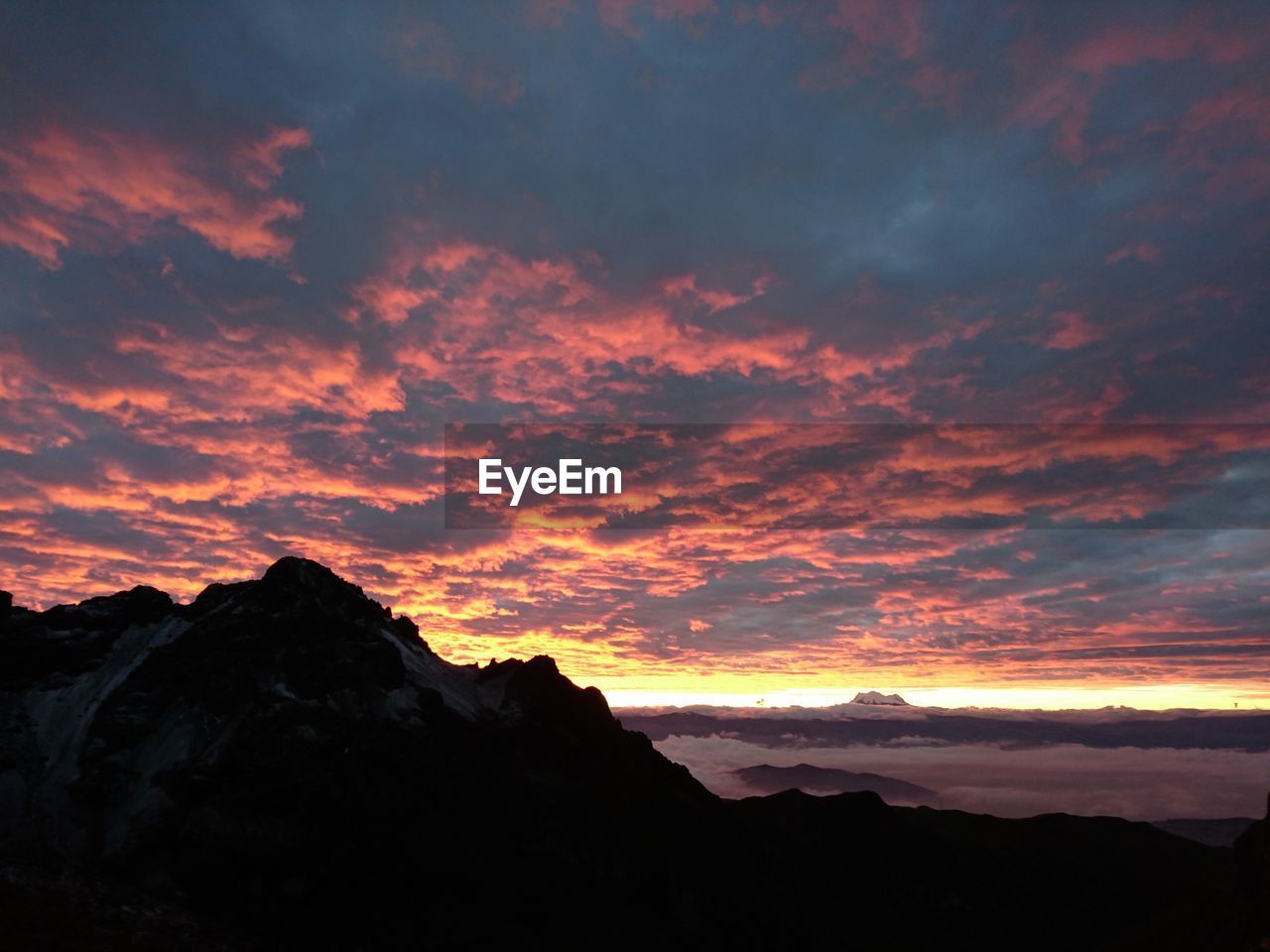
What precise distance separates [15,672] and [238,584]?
31.2 metres

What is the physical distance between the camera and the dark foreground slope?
85.0 m

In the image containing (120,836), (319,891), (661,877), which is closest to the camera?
(120,836)

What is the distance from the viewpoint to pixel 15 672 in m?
106

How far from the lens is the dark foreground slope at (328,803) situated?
85000 millimetres

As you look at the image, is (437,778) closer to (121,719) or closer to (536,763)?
(536,763)

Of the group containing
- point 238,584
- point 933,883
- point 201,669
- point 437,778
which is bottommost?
point 933,883

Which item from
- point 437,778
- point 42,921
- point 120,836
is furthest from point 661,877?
point 42,921

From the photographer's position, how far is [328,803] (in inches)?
3986

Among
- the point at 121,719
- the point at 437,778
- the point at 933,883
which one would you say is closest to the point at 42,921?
the point at 121,719

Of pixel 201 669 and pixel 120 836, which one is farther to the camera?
pixel 201 669

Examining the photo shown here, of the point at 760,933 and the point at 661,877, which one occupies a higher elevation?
the point at 661,877

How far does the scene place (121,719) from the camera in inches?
3947

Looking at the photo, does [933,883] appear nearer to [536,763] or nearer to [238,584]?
[536,763]

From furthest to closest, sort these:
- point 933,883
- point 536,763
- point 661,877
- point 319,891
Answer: point 933,883
point 536,763
point 661,877
point 319,891
